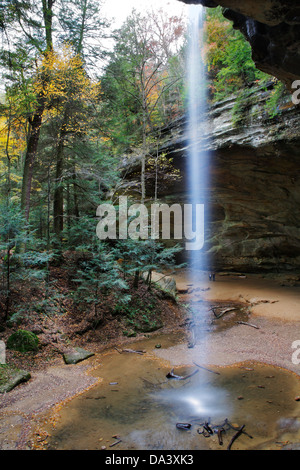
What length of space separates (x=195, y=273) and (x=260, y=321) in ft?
25.3

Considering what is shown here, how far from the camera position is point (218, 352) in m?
7.15

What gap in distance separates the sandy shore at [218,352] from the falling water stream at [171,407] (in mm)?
307

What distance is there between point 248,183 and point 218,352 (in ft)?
29.1

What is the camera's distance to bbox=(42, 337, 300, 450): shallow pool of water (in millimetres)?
3652

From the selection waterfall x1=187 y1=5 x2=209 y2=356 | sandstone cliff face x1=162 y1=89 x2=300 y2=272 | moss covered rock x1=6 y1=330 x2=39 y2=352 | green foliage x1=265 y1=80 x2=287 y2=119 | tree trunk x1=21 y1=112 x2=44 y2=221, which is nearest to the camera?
moss covered rock x1=6 y1=330 x2=39 y2=352

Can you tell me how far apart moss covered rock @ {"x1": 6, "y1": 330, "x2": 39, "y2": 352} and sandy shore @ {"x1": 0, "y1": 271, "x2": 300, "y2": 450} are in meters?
0.82

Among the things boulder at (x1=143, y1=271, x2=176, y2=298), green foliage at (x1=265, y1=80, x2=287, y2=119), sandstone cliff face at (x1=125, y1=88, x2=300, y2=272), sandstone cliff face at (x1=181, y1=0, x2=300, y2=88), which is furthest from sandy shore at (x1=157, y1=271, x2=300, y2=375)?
green foliage at (x1=265, y1=80, x2=287, y2=119)

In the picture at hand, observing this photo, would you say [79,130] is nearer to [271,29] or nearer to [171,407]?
[271,29]

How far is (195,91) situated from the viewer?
1370 centimetres

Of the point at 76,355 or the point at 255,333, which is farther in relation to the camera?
the point at 255,333

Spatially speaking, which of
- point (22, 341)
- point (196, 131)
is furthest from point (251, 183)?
point (22, 341)

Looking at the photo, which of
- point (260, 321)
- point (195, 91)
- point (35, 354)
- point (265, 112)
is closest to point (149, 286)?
point (260, 321)

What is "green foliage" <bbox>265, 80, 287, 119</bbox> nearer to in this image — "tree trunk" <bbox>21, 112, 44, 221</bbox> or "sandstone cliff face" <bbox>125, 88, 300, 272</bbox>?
"sandstone cliff face" <bbox>125, 88, 300, 272</bbox>

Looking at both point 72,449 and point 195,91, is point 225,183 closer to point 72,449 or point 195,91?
point 195,91
